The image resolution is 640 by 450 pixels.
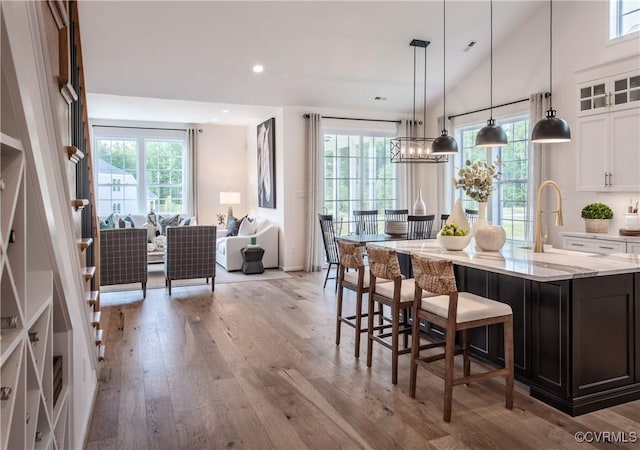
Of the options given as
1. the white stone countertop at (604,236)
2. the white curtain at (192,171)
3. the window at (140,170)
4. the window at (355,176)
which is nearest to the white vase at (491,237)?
the white stone countertop at (604,236)

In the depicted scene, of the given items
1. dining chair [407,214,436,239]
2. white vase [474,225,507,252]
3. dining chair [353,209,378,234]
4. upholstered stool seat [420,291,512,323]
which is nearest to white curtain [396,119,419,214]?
dining chair [353,209,378,234]

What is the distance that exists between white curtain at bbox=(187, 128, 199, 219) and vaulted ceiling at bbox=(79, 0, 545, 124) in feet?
6.81

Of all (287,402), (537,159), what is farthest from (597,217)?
(287,402)

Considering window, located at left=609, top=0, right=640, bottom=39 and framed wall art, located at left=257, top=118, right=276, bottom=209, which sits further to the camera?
framed wall art, located at left=257, top=118, right=276, bottom=209

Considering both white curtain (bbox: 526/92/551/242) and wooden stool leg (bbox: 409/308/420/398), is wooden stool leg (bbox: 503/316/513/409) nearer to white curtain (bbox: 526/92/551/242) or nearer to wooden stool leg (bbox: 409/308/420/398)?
wooden stool leg (bbox: 409/308/420/398)

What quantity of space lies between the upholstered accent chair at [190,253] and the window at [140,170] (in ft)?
13.5

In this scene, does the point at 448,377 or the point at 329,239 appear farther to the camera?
the point at 329,239

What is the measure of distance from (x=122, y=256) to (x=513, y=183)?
215 inches

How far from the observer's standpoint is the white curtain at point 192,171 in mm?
10117

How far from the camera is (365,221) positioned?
25.0 ft

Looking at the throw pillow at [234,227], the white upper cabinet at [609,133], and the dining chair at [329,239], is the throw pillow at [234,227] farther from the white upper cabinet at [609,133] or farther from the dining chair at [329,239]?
the white upper cabinet at [609,133]

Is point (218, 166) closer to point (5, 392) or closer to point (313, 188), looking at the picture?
point (313, 188)

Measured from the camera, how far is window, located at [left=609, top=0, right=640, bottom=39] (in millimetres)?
5177

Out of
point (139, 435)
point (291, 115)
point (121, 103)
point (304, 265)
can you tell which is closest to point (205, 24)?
point (291, 115)
